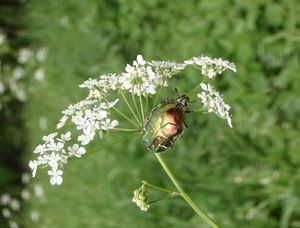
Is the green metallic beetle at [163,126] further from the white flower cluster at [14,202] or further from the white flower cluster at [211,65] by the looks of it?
the white flower cluster at [14,202]

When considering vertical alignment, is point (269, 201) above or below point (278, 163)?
below

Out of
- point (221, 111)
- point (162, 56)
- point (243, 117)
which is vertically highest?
point (162, 56)

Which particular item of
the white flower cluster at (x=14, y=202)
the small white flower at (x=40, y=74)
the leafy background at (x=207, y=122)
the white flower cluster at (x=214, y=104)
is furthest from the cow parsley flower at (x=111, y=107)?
the white flower cluster at (x=14, y=202)

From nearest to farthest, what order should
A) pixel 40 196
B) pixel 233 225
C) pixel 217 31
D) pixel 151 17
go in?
pixel 233 225 < pixel 217 31 < pixel 151 17 < pixel 40 196

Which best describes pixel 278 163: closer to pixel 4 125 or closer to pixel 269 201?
pixel 269 201

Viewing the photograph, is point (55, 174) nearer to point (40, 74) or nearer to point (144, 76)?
point (144, 76)

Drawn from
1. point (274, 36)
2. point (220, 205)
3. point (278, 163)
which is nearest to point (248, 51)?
point (274, 36)

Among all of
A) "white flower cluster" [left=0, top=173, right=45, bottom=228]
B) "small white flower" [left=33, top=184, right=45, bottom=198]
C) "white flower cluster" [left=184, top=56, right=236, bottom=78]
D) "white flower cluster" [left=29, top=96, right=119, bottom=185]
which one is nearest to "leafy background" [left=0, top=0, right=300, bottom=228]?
"small white flower" [left=33, top=184, right=45, bottom=198]
